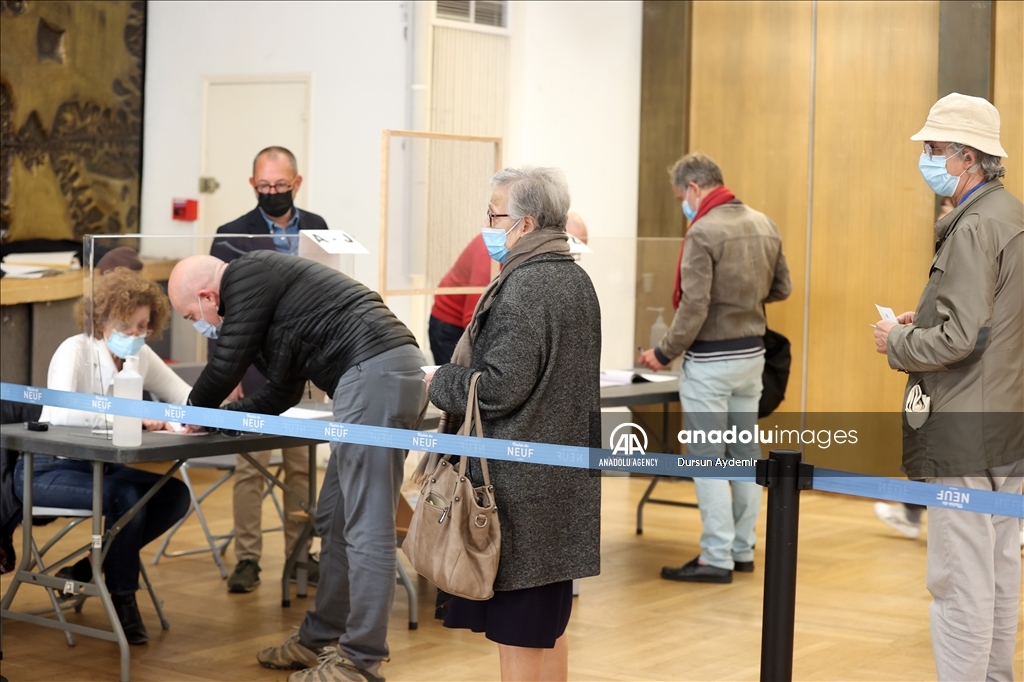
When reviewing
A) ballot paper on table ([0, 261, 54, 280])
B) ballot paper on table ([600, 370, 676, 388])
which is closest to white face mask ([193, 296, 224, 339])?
ballot paper on table ([600, 370, 676, 388])

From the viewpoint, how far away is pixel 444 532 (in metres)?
2.94

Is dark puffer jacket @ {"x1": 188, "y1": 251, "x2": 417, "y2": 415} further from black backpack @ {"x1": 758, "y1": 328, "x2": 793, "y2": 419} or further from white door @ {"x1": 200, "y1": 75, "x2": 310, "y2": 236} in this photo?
white door @ {"x1": 200, "y1": 75, "x2": 310, "y2": 236}

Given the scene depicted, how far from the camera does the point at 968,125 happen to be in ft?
10.5

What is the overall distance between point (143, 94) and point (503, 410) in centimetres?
711

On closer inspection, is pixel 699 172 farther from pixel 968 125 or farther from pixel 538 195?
pixel 538 195

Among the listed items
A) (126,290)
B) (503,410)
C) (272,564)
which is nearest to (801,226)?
(272,564)

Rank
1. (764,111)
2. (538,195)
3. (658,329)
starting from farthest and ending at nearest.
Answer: (764,111), (658,329), (538,195)

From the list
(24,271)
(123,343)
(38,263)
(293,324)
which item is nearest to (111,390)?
(123,343)

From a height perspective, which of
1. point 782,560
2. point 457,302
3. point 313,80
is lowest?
point 782,560

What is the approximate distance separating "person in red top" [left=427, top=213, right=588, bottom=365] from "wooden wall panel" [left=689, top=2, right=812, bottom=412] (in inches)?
87.1

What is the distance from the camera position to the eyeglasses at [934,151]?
3.28 meters

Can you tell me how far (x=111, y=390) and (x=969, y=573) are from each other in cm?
275

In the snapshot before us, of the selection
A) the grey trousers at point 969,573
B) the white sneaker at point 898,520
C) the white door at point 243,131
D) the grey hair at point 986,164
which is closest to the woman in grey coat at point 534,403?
the grey trousers at point 969,573

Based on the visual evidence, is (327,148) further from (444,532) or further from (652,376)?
(444,532)
